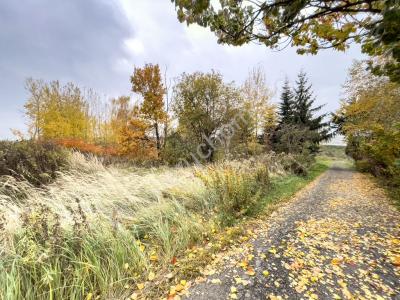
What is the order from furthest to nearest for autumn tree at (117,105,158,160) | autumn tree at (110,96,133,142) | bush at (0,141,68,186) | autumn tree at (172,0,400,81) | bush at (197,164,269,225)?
autumn tree at (110,96,133,142), autumn tree at (117,105,158,160), bush at (0,141,68,186), bush at (197,164,269,225), autumn tree at (172,0,400,81)

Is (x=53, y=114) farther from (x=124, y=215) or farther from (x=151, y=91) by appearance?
(x=124, y=215)

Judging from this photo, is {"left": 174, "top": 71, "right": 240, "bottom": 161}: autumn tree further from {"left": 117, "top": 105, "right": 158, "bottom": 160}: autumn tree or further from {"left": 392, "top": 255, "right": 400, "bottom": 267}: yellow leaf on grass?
{"left": 392, "top": 255, "right": 400, "bottom": 267}: yellow leaf on grass

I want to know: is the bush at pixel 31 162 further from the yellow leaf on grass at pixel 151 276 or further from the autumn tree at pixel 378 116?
the autumn tree at pixel 378 116

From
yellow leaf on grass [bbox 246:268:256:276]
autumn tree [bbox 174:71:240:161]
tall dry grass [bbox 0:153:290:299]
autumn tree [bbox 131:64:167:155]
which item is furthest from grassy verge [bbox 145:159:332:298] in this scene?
autumn tree [bbox 131:64:167:155]

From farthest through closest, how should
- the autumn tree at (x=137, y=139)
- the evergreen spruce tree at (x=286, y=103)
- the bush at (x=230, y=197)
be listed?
the evergreen spruce tree at (x=286, y=103) < the autumn tree at (x=137, y=139) < the bush at (x=230, y=197)

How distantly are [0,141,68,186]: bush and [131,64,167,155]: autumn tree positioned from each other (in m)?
6.26

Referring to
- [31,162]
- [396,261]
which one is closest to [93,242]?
[396,261]

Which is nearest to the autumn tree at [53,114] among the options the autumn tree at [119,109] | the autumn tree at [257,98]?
the autumn tree at [119,109]

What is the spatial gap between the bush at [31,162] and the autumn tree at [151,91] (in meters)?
6.26

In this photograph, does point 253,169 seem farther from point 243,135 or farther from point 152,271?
point 243,135

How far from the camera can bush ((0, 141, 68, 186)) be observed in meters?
5.81

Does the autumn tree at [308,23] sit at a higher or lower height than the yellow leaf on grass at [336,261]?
higher

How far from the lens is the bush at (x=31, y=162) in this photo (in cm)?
581

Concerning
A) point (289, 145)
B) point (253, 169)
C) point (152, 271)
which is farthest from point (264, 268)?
point (289, 145)
